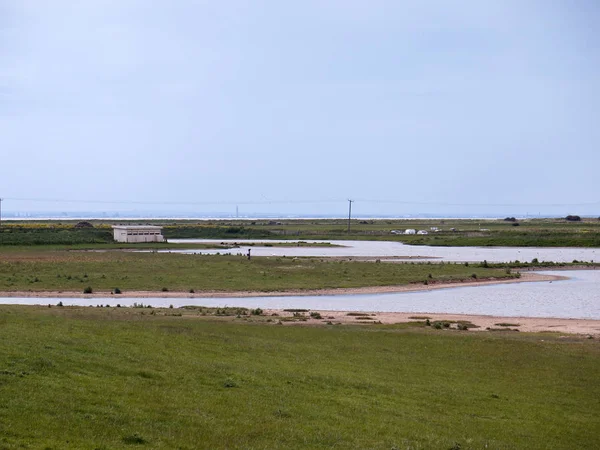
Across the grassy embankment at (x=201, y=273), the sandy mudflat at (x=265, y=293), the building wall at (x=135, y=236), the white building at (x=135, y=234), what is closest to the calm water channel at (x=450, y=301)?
the sandy mudflat at (x=265, y=293)

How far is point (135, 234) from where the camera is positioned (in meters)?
105

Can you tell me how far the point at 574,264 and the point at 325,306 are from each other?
43.3 meters

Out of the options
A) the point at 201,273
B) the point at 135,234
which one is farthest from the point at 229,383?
the point at 135,234

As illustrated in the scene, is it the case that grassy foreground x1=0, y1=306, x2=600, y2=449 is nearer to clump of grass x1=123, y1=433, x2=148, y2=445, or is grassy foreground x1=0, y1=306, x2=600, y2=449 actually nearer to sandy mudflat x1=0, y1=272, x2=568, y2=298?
clump of grass x1=123, y1=433, x2=148, y2=445

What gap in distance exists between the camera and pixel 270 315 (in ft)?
117

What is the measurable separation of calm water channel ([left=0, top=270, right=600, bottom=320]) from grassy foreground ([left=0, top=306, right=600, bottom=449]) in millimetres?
16152

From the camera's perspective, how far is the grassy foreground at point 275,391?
12.4m

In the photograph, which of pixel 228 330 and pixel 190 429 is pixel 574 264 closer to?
pixel 228 330

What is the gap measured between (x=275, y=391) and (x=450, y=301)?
3232 cm

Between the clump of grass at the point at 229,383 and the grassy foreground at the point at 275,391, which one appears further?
the clump of grass at the point at 229,383

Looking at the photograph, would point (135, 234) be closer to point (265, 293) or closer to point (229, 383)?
point (265, 293)

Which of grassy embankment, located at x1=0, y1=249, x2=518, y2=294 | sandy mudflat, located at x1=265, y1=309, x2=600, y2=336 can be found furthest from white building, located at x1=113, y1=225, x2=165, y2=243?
sandy mudflat, located at x1=265, y1=309, x2=600, y2=336

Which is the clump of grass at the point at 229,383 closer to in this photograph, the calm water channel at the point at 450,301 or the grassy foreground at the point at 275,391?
the grassy foreground at the point at 275,391

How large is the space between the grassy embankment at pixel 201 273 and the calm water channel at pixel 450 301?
5.13 meters
